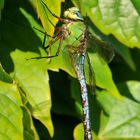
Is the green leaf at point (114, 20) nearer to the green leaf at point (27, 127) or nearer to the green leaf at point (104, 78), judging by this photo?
the green leaf at point (104, 78)

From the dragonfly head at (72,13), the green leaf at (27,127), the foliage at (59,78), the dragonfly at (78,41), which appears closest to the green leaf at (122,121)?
the foliage at (59,78)

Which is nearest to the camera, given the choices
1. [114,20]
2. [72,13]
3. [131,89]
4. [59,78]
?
[114,20]

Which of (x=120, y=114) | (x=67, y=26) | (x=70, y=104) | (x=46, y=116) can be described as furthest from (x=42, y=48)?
(x=120, y=114)

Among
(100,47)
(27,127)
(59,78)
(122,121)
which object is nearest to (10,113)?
(27,127)

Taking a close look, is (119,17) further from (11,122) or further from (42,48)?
(11,122)

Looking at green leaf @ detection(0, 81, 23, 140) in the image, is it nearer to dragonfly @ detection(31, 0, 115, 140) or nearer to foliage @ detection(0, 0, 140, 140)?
foliage @ detection(0, 0, 140, 140)

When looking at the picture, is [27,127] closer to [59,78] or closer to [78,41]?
[78,41]
